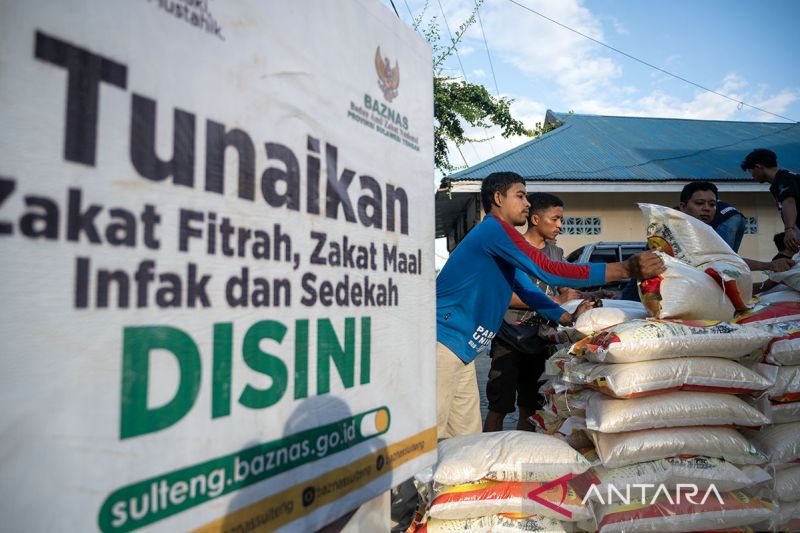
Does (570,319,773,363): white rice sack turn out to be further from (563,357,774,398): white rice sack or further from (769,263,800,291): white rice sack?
(769,263,800,291): white rice sack

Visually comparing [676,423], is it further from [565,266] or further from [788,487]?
[565,266]

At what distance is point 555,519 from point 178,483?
1600 millimetres

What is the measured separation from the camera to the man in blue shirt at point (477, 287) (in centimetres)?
221

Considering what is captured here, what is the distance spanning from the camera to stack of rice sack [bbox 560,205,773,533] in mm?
1992

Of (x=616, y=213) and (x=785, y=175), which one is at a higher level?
(x=616, y=213)

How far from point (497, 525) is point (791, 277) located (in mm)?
2110

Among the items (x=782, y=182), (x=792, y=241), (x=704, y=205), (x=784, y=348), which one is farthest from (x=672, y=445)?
(x=782, y=182)

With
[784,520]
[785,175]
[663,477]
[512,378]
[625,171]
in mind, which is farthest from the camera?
[625,171]

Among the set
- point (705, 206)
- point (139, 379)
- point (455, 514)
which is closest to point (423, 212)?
point (139, 379)

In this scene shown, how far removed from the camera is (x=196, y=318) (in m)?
0.83

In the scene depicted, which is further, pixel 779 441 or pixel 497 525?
pixel 779 441

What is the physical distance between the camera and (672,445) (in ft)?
6.79

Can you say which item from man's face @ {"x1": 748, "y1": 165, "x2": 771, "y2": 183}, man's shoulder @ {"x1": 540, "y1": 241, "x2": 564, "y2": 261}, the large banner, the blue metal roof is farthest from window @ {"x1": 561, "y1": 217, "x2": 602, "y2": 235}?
the large banner

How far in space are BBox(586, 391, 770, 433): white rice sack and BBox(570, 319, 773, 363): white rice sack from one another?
0.57 feet
